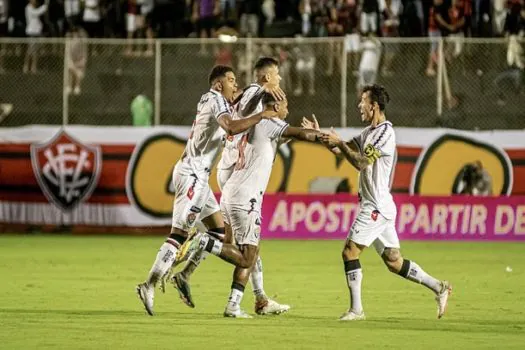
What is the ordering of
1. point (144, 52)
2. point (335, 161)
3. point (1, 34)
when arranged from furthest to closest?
1. point (1, 34)
2. point (144, 52)
3. point (335, 161)

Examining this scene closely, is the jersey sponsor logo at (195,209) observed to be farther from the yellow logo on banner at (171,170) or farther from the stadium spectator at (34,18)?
the stadium spectator at (34,18)

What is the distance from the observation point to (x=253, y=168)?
43.3 ft

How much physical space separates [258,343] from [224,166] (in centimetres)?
309

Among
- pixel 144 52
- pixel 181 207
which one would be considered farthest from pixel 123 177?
pixel 181 207

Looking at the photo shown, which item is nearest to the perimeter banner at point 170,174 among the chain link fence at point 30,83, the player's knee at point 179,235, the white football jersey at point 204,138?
the chain link fence at point 30,83

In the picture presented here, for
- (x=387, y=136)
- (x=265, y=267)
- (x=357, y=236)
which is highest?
(x=387, y=136)

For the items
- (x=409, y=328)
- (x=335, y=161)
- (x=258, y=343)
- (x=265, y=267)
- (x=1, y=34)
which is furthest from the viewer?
(x=1, y=34)

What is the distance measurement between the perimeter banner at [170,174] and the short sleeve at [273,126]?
10927 millimetres

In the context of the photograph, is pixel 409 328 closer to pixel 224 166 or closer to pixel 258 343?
pixel 258 343

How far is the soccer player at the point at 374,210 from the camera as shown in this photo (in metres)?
13.0

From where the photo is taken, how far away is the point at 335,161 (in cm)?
2469

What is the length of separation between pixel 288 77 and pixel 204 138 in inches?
519

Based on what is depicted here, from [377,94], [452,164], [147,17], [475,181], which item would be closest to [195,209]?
[377,94]

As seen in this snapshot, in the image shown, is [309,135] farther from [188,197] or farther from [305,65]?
[305,65]
